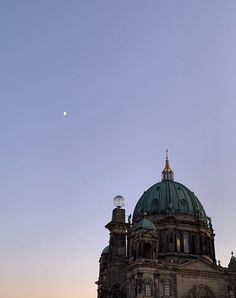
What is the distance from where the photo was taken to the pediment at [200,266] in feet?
210

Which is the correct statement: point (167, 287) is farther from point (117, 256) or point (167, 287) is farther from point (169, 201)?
point (169, 201)

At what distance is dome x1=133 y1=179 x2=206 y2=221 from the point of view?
75.9m

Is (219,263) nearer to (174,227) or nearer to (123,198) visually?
(174,227)

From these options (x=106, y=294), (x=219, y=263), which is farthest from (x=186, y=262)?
(x=106, y=294)

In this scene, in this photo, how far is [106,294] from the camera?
6638 cm

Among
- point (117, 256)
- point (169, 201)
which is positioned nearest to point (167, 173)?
point (169, 201)

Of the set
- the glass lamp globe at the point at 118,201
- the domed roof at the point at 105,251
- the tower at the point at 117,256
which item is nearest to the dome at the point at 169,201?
the glass lamp globe at the point at 118,201

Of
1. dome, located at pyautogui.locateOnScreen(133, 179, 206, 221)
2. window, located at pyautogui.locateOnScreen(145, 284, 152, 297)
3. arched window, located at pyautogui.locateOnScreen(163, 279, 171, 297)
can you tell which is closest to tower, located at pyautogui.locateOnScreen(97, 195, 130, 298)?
window, located at pyautogui.locateOnScreen(145, 284, 152, 297)

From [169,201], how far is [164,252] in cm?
1022

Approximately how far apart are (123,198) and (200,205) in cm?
1735

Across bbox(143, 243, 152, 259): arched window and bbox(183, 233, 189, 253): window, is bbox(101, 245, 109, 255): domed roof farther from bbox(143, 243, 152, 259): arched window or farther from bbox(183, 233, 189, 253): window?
bbox(143, 243, 152, 259): arched window

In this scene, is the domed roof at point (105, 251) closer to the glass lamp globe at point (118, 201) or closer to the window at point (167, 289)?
the glass lamp globe at point (118, 201)

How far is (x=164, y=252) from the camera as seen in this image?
70.2 m

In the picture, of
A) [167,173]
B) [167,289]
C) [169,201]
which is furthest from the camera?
[167,173]
